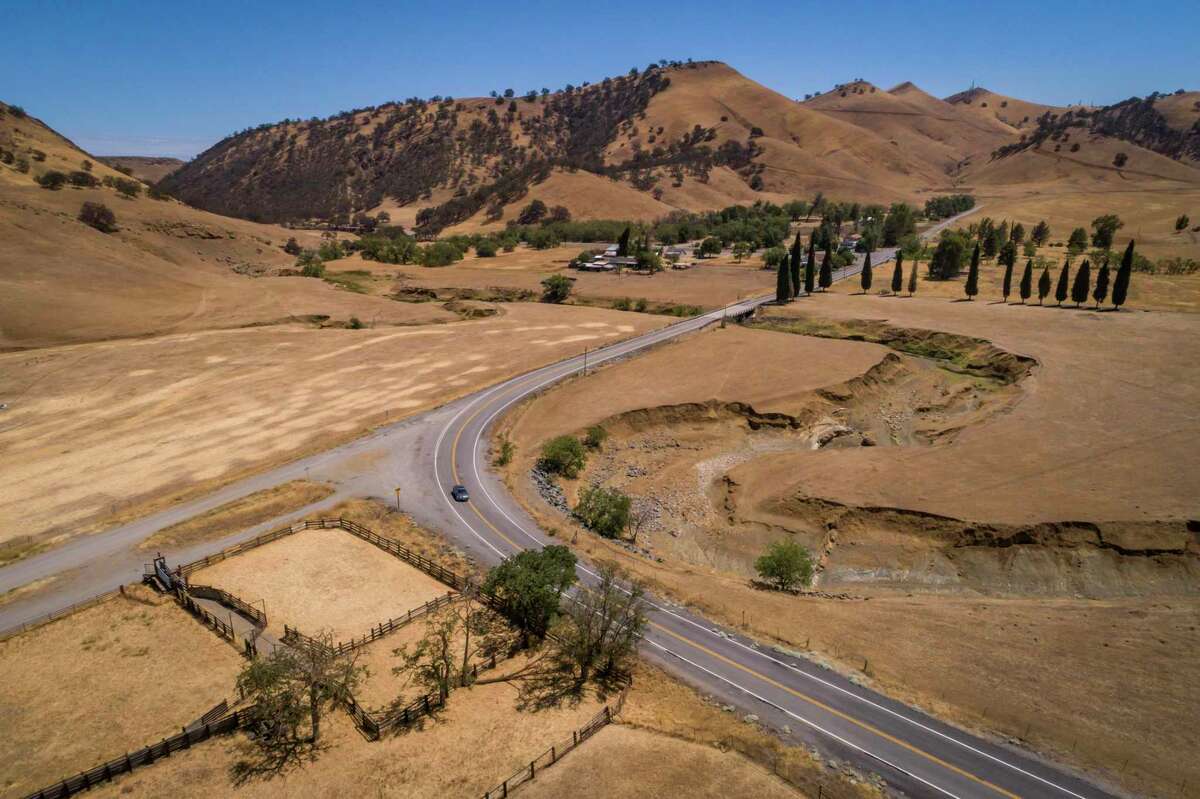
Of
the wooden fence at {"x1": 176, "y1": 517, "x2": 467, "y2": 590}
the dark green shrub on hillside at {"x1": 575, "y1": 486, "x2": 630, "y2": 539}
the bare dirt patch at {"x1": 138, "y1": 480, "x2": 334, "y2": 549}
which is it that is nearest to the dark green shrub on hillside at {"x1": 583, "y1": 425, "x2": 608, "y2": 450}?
the dark green shrub on hillside at {"x1": 575, "y1": 486, "x2": 630, "y2": 539}

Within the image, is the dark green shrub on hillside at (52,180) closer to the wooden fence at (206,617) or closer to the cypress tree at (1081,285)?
the wooden fence at (206,617)

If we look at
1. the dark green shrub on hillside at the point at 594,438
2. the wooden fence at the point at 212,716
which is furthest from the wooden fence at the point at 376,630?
the dark green shrub on hillside at the point at 594,438

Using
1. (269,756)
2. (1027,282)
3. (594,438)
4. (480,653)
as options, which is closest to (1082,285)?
(1027,282)

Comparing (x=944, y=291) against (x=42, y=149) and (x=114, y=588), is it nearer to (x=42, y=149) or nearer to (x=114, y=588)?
(x=114, y=588)

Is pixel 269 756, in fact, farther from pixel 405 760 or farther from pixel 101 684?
pixel 101 684

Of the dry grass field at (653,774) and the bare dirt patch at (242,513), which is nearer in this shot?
the dry grass field at (653,774)

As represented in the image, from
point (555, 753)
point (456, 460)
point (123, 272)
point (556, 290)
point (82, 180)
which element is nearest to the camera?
point (555, 753)
